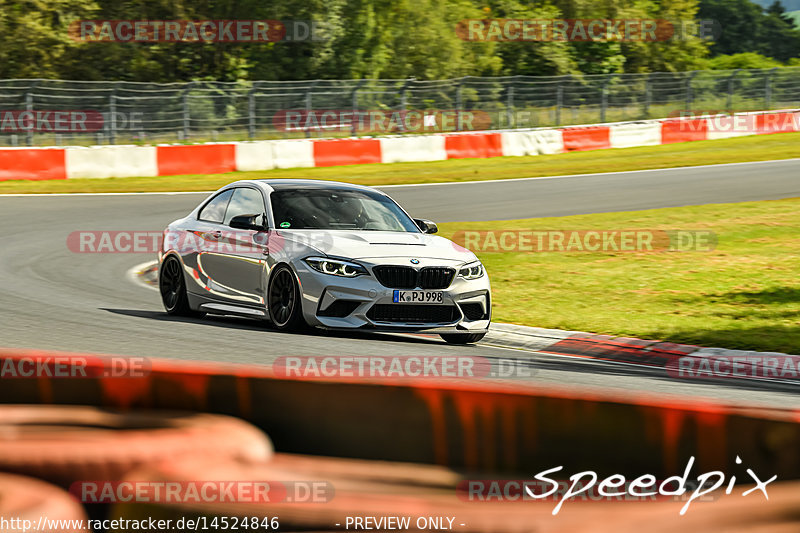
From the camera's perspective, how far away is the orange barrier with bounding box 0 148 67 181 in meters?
24.9

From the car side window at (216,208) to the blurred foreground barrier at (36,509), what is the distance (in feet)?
25.5

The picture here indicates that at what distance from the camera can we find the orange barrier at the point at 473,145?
99.8ft

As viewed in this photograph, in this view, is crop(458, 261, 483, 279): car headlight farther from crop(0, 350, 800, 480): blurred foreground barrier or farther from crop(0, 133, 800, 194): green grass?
crop(0, 133, 800, 194): green grass

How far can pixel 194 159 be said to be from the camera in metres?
26.9

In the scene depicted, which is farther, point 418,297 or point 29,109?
point 29,109

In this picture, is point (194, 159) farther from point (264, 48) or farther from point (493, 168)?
point (264, 48)

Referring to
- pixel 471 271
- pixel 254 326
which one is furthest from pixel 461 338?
pixel 254 326

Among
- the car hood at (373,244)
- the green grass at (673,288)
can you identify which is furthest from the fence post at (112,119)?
the car hood at (373,244)

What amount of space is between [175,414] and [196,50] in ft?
128

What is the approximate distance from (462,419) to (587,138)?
29810 millimetres

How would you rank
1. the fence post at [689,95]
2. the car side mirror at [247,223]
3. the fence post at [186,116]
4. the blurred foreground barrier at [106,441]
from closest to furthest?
the blurred foreground barrier at [106,441], the car side mirror at [247,223], the fence post at [186,116], the fence post at [689,95]

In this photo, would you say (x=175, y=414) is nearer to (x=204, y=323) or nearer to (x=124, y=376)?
(x=124, y=376)

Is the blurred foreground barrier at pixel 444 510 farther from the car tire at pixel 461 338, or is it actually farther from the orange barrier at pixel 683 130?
the orange barrier at pixel 683 130

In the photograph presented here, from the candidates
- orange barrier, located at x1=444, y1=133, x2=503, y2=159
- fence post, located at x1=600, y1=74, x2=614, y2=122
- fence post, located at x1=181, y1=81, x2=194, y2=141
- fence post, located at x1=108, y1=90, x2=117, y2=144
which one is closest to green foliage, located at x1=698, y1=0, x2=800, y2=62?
fence post, located at x1=600, y1=74, x2=614, y2=122
